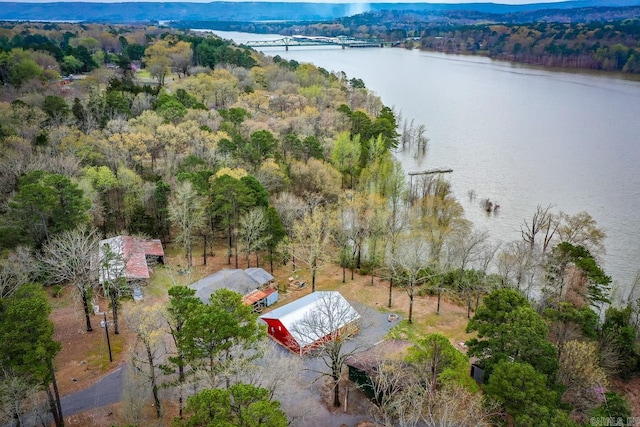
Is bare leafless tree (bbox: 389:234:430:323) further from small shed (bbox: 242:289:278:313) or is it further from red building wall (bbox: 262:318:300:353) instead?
small shed (bbox: 242:289:278:313)

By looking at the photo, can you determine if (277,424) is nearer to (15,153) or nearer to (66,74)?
(15,153)

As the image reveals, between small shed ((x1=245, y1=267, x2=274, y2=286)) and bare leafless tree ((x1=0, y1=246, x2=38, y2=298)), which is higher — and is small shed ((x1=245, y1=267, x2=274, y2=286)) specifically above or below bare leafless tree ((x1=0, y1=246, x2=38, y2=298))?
below

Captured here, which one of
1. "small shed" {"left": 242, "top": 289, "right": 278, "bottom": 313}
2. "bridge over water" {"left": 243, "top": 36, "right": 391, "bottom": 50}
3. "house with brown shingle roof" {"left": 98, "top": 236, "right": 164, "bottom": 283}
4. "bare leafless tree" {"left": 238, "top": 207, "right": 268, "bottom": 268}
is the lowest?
"small shed" {"left": 242, "top": 289, "right": 278, "bottom": 313}

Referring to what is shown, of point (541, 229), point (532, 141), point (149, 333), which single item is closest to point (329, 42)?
point (532, 141)

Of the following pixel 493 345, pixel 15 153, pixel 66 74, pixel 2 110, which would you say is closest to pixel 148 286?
pixel 15 153

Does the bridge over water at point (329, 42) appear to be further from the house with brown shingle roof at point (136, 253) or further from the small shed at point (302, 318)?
the small shed at point (302, 318)

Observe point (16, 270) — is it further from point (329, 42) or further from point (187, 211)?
point (329, 42)

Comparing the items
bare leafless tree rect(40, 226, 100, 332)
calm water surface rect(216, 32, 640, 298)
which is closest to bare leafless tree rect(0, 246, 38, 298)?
bare leafless tree rect(40, 226, 100, 332)
